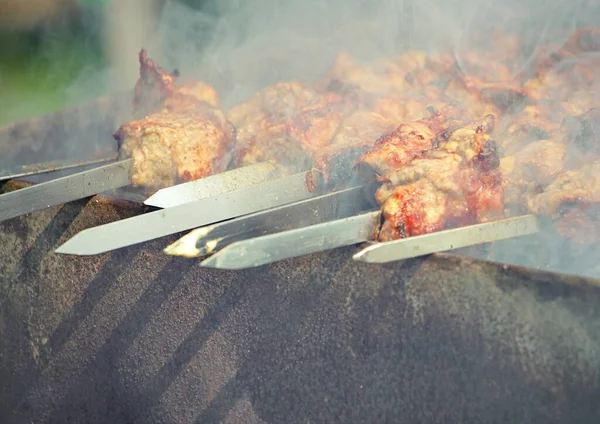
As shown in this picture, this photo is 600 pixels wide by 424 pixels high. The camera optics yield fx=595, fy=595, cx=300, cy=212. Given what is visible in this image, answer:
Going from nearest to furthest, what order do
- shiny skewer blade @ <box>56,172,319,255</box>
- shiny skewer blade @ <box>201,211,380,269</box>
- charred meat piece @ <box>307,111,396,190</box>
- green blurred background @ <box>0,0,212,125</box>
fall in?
shiny skewer blade @ <box>201,211,380,269</box>
shiny skewer blade @ <box>56,172,319,255</box>
charred meat piece @ <box>307,111,396,190</box>
green blurred background @ <box>0,0,212,125</box>

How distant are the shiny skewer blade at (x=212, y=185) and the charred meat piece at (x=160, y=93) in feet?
3.07

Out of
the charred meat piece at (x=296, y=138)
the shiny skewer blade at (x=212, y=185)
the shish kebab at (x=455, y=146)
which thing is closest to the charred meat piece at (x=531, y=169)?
the shish kebab at (x=455, y=146)

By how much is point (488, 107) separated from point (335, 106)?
3.24 ft

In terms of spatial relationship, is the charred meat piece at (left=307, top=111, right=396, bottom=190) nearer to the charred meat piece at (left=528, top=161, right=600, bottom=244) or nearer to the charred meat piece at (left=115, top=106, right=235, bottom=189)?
the charred meat piece at (left=115, top=106, right=235, bottom=189)

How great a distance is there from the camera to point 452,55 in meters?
4.48

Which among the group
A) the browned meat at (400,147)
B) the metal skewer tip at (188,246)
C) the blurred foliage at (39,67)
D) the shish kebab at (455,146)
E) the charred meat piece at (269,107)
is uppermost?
the metal skewer tip at (188,246)

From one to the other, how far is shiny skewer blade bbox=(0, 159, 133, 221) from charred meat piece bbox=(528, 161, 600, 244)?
7.14 ft

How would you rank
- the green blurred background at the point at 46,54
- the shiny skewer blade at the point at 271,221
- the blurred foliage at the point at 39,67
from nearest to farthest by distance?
the shiny skewer blade at the point at 271,221
the green blurred background at the point at 46,54
the blurred foliage at the point at 39,67

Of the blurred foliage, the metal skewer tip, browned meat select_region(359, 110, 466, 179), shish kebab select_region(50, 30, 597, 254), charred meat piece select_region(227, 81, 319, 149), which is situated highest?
the metal skewer tip

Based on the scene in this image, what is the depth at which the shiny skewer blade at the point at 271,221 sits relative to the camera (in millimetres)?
2115

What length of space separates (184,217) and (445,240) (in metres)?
1.08

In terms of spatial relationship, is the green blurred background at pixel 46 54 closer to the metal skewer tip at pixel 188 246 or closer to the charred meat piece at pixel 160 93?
the charred meat piece at pixel 160 93

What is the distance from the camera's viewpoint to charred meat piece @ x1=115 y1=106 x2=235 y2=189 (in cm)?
342

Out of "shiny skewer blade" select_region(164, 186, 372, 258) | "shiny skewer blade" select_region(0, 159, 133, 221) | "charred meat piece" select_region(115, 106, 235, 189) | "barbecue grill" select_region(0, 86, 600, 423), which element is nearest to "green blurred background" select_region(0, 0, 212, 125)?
"charred meat piece" select_region(115, 106, 235, 189)
